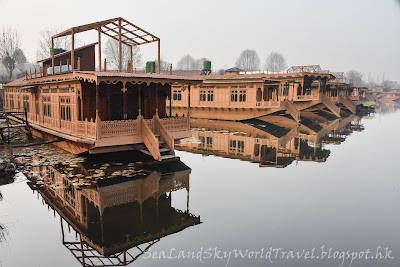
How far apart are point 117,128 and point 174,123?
3.08 meters

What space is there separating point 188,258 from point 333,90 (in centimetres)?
5095

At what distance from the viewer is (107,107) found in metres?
15.0

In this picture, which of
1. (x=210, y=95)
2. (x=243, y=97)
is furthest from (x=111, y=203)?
(x=210, y=95)

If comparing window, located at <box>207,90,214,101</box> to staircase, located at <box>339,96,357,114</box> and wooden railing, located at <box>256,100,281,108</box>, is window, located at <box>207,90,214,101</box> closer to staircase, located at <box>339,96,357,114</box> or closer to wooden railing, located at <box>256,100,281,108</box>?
wooden railing, located at <box>256,100,281,108</box>

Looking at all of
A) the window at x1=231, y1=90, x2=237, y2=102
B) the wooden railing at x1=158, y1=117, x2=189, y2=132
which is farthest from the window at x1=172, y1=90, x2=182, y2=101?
the wooden railing at x1=158, y1=117, x2=189, y2=132

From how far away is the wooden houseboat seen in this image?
41.8 ft

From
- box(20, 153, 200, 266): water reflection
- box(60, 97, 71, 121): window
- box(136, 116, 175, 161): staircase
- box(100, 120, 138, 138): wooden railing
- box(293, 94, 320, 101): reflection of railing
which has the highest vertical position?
box(293, 94, 320, 101): reflection of railing

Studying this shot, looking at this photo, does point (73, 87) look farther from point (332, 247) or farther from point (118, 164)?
point (332, 247)

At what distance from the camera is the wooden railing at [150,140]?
12711 millimetres

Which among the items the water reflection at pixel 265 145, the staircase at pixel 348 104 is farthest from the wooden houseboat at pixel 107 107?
the staircase at pixel 348 104

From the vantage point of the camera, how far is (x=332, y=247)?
664cm

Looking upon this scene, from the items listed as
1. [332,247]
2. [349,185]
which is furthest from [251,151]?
[332,247]

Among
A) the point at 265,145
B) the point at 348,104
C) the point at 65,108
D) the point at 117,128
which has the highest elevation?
the point at 348,104

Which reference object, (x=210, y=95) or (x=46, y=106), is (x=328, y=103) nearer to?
(x=210, y=95)
